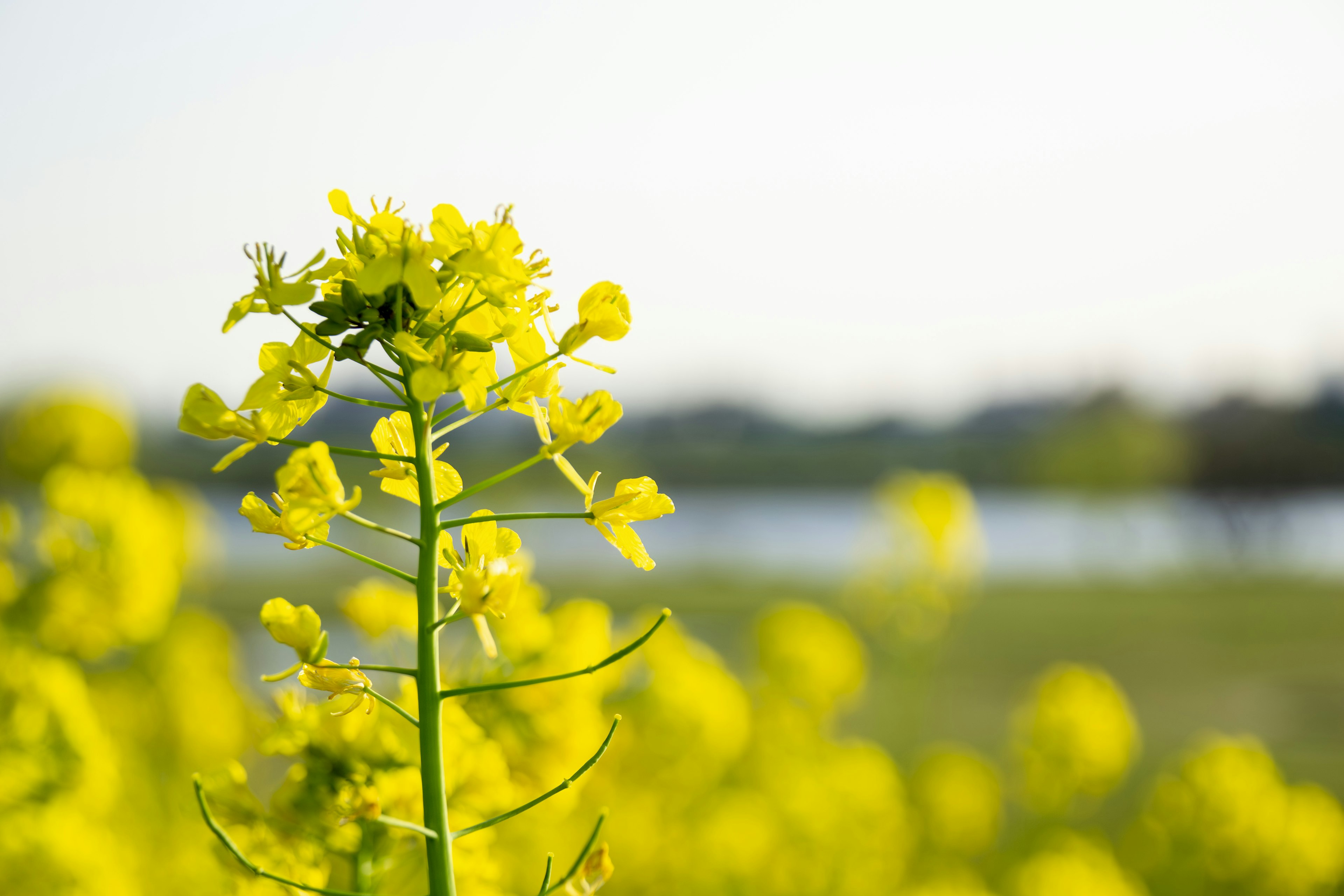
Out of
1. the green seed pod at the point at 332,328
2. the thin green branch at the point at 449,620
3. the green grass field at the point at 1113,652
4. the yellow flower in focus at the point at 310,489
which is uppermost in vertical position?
the green seed pod at the point at 332,328

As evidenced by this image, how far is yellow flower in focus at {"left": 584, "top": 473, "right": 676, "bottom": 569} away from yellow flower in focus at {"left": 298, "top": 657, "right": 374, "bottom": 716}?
0.23 metres

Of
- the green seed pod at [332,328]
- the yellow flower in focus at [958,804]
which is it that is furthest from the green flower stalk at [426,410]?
the yellow flower in focus at [958,804]

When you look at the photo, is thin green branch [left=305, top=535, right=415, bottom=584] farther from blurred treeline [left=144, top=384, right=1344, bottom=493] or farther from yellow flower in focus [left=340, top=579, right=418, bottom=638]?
blurred treeline [left=144, top=384, right=1344, bottom=493]

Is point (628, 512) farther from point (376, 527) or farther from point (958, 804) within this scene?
point (958, 804)

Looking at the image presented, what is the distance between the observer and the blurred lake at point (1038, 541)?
75.9ft

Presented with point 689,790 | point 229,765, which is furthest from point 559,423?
point 689,790

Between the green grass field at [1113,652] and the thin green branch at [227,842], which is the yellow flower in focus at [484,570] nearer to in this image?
the thin green branch at [227,842]

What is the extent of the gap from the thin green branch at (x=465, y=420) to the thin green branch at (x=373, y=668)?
0.19 meters

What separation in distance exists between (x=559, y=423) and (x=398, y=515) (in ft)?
63.1

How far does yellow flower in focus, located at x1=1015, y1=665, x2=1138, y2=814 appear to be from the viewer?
376 cm

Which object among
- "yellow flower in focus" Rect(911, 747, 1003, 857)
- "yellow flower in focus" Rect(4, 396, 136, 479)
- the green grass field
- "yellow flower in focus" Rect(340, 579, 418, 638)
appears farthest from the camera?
the green grass field

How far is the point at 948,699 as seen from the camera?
10.8m

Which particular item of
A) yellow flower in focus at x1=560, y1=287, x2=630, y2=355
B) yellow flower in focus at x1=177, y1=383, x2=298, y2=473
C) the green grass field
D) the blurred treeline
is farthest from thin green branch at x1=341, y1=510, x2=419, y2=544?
the blurred treeline

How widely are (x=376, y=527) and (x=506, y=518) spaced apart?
0.36ft
